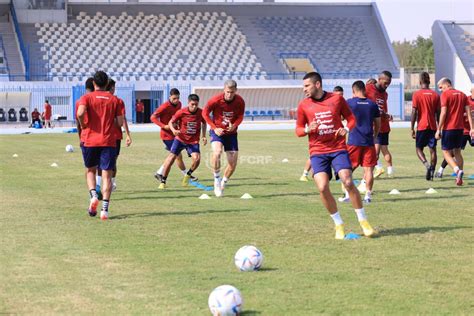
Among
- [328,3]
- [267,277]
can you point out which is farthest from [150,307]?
[328,3]

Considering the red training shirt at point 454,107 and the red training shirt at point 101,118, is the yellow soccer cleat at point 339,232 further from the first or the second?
the red training shirt at point 454,107

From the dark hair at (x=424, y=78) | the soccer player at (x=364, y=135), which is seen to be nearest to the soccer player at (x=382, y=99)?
the dark hair at (x=424, y=78)

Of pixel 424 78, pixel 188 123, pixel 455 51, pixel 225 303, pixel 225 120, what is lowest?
pixel 225 303

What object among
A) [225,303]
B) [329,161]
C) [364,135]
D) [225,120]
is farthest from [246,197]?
[225,303]

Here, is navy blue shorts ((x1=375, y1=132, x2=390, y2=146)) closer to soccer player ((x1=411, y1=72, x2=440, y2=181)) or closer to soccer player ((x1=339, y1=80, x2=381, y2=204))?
soccer player ((x1=411, y1=72, x2=440, y2=181))

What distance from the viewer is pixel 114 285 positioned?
809 centimetres

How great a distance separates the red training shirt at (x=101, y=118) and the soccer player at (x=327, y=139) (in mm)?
3061

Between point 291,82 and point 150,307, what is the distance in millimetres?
55939

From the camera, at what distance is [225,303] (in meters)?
→ 6.70

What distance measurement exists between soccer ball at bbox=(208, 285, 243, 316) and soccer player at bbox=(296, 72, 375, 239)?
4051 mm

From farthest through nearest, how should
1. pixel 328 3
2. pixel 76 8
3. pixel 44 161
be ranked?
pixel 328 3 < pixel 76 8 < pixel 44 161

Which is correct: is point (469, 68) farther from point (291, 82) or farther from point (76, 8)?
point (76, 8)

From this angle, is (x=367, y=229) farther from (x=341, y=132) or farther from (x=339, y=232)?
(x=341, y=132)

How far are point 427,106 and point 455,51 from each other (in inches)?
2052
